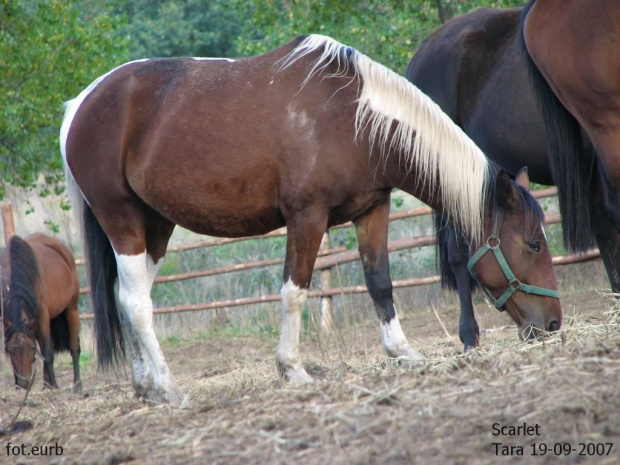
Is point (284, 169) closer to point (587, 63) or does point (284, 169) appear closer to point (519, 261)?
point (519, 261)

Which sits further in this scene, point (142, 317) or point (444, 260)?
point (444, 260)

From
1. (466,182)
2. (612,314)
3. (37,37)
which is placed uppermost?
(37,37)

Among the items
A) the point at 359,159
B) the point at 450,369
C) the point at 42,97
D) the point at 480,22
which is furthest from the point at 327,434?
the point at 42,97

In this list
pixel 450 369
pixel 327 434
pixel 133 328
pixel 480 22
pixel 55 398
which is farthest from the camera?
pixel 55 398

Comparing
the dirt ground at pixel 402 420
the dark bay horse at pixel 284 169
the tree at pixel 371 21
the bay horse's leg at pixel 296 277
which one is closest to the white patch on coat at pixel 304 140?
the dark bay horse at pixel 284 169

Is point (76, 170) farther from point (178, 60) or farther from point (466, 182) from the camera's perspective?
point (466, 182)

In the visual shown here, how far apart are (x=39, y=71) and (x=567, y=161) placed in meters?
8.57

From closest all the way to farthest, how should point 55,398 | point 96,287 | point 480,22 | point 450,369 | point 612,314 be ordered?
1. point 450,369
2. point 612,314
3. point 96,287
4. point 480,22
5. point 55,398

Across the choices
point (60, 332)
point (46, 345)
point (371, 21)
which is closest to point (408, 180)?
point (46, 345)

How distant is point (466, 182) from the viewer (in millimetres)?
4160

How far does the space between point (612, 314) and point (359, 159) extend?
1.56 meters

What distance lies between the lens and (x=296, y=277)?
428 centimetres

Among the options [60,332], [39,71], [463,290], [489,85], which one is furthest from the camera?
[39,71]

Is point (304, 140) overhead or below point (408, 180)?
overhead
